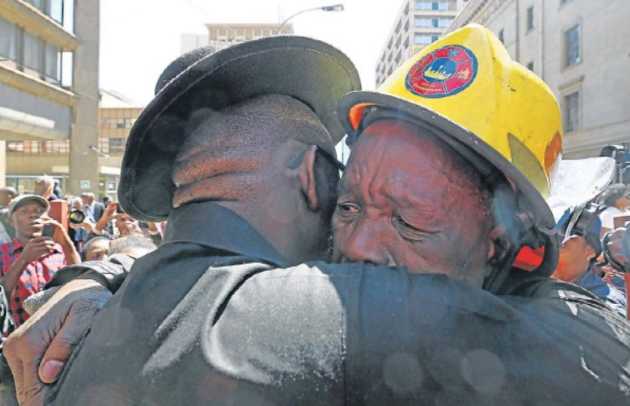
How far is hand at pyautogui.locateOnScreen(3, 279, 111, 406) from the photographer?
3.99 feet

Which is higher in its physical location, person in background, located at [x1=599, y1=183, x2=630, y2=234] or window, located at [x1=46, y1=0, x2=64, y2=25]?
window, located at [x1=46, y1=0, x2=64, y2=25]

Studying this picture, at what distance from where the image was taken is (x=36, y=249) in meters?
4.29

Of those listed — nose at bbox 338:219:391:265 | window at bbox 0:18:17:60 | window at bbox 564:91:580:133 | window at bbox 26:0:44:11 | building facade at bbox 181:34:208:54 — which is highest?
window at bbox 26:0:44:11

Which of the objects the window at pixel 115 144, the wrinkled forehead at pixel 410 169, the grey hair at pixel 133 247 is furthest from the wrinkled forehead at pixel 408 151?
the window at pixel 115 144

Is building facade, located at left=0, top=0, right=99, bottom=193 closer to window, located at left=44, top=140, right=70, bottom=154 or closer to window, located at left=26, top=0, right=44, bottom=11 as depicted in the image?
window, located at left=26, top=0, right=44, bottom=11

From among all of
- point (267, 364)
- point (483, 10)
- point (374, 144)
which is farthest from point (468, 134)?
point (483, 10)

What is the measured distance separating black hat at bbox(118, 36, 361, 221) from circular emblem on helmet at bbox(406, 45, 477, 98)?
19cm

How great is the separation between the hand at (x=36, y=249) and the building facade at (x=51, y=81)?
14631 mm

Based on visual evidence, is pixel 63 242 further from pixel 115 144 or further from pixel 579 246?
pixel 115 144

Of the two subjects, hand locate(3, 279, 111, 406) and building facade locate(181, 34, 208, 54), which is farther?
building facade locate(181, 34, 208, 54)

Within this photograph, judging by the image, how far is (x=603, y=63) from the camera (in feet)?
75.1

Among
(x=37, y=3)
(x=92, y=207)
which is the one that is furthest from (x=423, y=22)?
(x=92, y=207)

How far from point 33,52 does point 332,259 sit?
22343mm

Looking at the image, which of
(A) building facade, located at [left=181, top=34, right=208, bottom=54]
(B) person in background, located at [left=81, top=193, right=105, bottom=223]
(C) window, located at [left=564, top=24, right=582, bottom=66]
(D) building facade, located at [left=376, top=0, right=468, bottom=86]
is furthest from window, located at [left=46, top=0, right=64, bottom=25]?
(D) building facade, located at [left=376, top=0, right=468, bottom=86]
